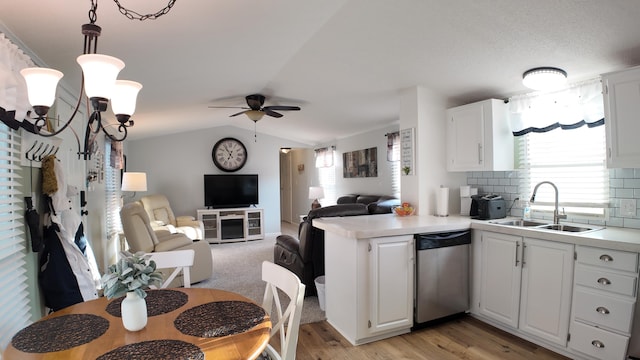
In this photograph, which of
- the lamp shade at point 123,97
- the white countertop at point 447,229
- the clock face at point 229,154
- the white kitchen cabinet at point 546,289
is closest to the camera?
the lamp shade at point 123,97

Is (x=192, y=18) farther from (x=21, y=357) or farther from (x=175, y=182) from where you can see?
(x=175, y=182)

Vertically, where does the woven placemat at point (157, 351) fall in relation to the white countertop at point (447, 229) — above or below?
below

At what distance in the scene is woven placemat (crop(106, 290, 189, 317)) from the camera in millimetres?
1514

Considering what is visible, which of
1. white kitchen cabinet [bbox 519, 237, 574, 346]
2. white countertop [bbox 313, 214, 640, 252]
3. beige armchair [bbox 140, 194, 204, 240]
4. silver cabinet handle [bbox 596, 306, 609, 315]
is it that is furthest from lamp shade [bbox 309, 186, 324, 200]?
silver cabinet handle [bbox 596, 306, 609, 315]

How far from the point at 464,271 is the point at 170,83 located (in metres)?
3.25

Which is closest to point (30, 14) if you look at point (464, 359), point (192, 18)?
point (192, 18)

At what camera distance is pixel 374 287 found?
8.44 ft

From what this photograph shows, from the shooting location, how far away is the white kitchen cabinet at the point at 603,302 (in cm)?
208

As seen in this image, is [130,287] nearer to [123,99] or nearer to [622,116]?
[123,99]

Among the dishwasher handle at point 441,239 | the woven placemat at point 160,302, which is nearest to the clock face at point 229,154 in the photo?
the dishwasher handle at point 441,239

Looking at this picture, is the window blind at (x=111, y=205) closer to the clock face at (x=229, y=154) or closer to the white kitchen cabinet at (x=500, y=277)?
the clock face at (x=229, y=154)

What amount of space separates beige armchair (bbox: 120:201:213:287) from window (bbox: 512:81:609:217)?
3684 mm

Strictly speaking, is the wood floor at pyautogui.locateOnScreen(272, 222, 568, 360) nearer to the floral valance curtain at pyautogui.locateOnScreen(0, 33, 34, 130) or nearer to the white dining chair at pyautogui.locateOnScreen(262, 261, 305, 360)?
the white dining chair at pyautogui.locateOnScreen(262, 261, 305, 360)

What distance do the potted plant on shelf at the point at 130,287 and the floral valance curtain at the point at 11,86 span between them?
36.7 inches
